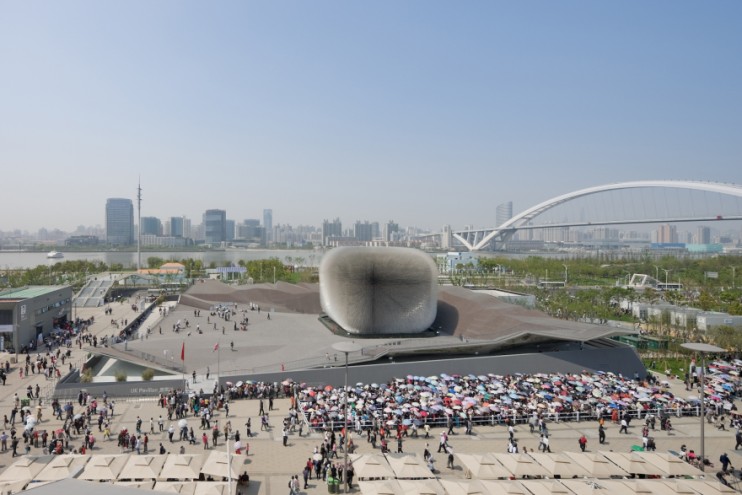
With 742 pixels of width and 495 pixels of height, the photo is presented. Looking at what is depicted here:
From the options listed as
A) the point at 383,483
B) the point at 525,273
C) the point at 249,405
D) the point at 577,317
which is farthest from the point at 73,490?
the point at 525,273

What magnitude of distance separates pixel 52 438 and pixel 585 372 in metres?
22.6

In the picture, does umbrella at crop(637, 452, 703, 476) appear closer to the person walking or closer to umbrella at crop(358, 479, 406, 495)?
the person walking

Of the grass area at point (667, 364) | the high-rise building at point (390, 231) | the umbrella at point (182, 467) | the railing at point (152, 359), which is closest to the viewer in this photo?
the umbrella at point (182, 467)

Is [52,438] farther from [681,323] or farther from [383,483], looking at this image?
[681,323]

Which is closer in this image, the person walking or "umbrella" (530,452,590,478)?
"umbrella" (530,452,590,478)

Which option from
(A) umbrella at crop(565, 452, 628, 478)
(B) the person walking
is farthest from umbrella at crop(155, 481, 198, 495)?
(A) umbrella at crop(565, 452, 628, 478)

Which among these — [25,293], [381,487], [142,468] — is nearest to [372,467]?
[381,487]

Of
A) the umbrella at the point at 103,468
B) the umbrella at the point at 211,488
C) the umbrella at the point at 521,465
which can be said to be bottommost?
the umbrella at the point at 521,465

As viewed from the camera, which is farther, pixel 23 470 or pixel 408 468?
pixel 408 468

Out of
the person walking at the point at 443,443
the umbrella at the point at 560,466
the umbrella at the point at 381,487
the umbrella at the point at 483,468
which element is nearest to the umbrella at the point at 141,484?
the umbrella at the point at 381,487

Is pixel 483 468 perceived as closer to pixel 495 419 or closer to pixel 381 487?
pixel 381 487

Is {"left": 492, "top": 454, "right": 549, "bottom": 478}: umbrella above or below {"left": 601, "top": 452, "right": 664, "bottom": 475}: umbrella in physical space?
above

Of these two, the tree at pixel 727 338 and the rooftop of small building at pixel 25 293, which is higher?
the rooftop of small building at pixel 25 293

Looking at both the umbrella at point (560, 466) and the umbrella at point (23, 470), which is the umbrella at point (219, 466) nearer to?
the umbrella at point (23, 470)
